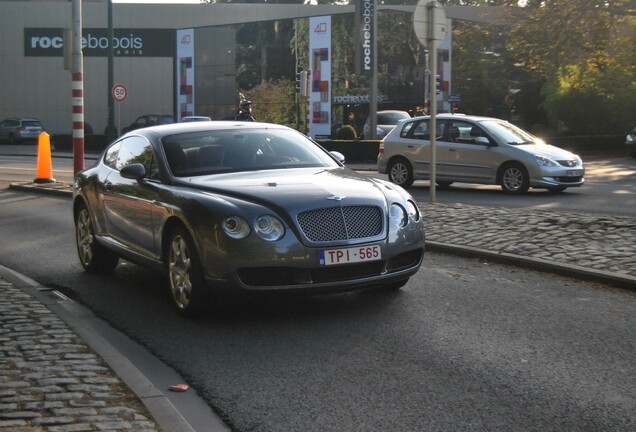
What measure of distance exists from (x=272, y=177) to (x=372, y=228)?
41.3 inches

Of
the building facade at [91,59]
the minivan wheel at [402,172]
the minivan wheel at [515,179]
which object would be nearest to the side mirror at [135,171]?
the minivan wheel at [515,179]

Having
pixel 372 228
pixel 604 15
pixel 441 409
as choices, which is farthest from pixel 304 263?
pixel 604 15

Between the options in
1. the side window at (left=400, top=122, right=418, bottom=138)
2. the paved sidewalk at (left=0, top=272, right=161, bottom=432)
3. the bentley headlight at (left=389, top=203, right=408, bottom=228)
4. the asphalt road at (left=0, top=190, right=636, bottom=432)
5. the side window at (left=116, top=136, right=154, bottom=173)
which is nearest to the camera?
the paved sidewalk at (left=0, top=272, right=161, bottom=432)

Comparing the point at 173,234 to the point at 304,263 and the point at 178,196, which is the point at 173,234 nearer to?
the point at 178,196

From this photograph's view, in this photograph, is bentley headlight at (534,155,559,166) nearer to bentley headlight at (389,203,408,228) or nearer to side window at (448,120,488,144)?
side window at (448,120,488,144)

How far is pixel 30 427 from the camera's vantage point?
441 cm

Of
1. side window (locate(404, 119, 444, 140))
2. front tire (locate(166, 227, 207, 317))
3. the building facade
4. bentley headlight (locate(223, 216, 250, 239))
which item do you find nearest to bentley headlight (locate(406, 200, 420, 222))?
bentley headlight (locate(223, 216, 250, 239))

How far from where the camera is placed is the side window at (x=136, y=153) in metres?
8.46

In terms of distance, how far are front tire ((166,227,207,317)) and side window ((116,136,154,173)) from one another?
1155 millimetres

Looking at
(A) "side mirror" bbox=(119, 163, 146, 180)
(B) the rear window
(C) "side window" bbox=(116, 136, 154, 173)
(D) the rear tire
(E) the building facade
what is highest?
(E) the building facade

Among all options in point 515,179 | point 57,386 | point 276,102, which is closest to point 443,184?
point 515,179

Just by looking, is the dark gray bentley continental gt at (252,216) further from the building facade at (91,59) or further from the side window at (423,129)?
the building facade at (91,59)

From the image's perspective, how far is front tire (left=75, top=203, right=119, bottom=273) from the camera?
939 centimetres

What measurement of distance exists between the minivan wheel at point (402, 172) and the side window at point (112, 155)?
11.0 metres
